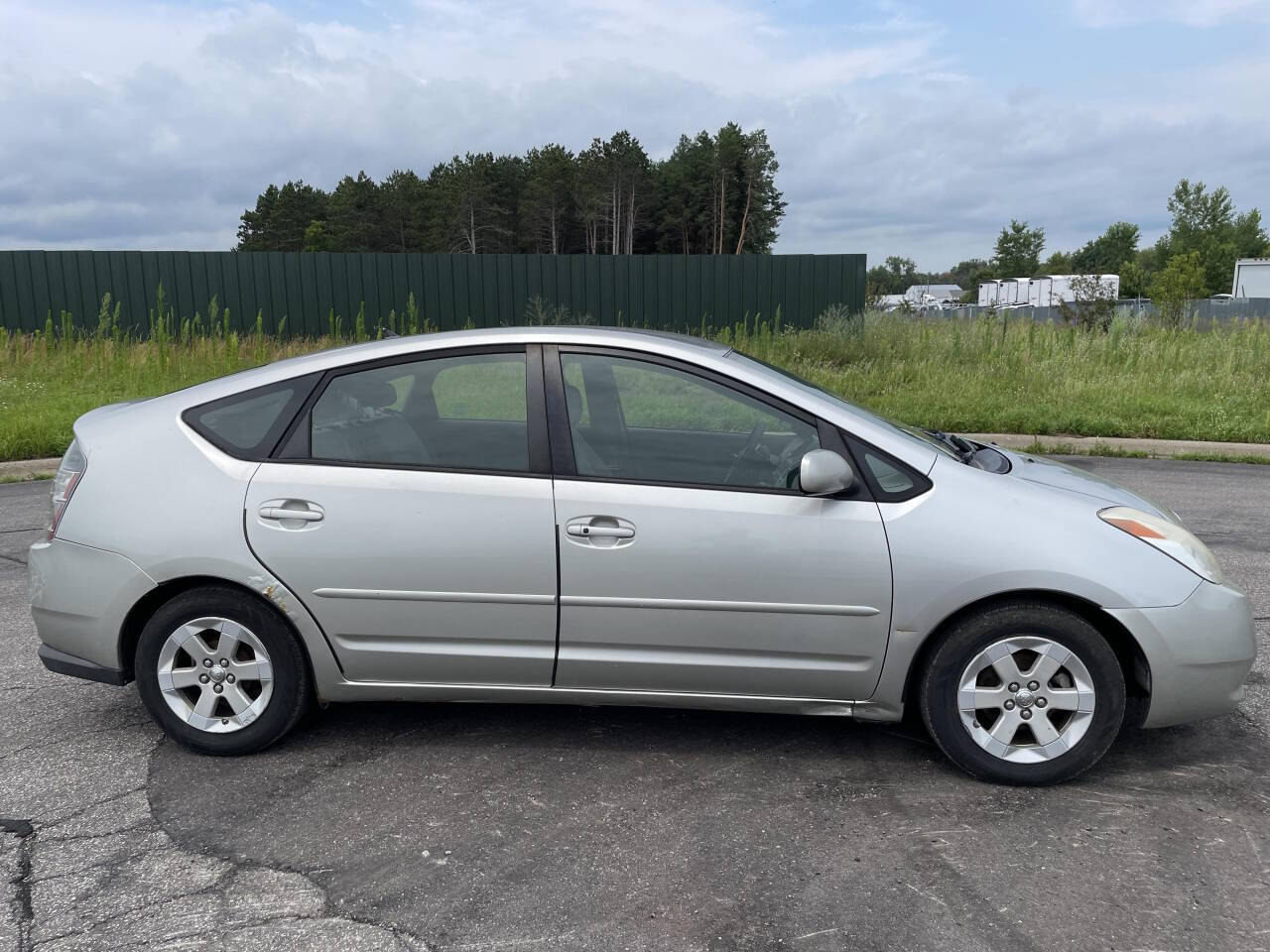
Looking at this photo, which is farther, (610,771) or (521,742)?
(521,742)

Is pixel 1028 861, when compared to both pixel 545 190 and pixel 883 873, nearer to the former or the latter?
pixel 883 873

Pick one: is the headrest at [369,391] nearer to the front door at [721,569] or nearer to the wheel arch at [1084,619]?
the front door at [721,569]

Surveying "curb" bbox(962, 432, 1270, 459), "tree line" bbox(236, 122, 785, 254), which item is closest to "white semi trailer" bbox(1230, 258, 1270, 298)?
"tree line" bbox(236, 122, 785, 254)

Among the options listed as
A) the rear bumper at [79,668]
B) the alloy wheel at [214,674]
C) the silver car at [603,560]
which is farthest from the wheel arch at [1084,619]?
the rear bumper at [79,668]

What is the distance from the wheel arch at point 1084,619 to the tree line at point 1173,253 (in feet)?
67.1

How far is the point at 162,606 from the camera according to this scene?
12.7 feet

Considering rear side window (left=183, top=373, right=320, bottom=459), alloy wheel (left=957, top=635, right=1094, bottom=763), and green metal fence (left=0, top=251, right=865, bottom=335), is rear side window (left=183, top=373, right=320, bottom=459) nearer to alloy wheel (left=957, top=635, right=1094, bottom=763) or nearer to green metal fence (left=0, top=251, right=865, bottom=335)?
alloy wheel (left=957, top=635, right=1094, bottom=763)

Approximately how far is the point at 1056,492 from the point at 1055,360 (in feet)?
42.4

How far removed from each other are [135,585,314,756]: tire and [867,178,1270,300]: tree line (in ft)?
69.1

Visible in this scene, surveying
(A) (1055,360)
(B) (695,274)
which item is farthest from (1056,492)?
(B) (695,274)

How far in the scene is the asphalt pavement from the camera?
2850 millimetres

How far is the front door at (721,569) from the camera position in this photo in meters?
3.60

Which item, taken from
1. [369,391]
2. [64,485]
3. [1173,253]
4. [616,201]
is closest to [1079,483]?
[369,391]

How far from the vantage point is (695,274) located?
79.6ft
